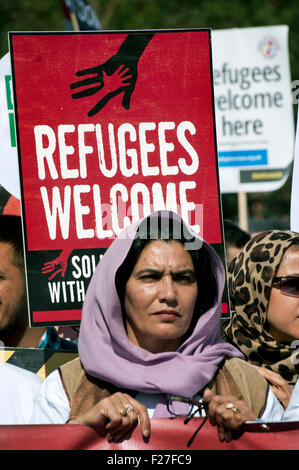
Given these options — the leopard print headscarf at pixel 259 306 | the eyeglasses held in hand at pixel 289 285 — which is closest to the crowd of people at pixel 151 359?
the leopard print headscarf at pixel 259 306

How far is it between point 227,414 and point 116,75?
1573 millimetres

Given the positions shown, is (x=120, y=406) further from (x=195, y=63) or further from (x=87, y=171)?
(x=195, y=63)

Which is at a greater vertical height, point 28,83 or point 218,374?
point 28,83

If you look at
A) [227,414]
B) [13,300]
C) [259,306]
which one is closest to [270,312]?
[259,306]

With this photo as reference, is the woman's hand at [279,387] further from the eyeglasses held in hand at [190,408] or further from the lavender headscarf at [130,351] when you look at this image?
the eyeglasses held in hand at [190,408]

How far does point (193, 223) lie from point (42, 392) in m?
1.02

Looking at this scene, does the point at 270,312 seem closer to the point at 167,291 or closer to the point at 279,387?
the point at 279,387

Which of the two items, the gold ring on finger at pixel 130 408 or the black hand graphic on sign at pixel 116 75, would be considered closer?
the gold ring on finger at pixel 130 408

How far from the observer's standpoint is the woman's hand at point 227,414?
2.37 meters

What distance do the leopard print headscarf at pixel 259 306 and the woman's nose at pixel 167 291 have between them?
63cm

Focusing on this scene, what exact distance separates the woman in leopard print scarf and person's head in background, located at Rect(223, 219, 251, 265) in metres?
1.85

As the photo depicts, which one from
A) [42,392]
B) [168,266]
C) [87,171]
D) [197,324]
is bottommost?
[42,392]

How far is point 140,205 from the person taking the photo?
3328 mm
